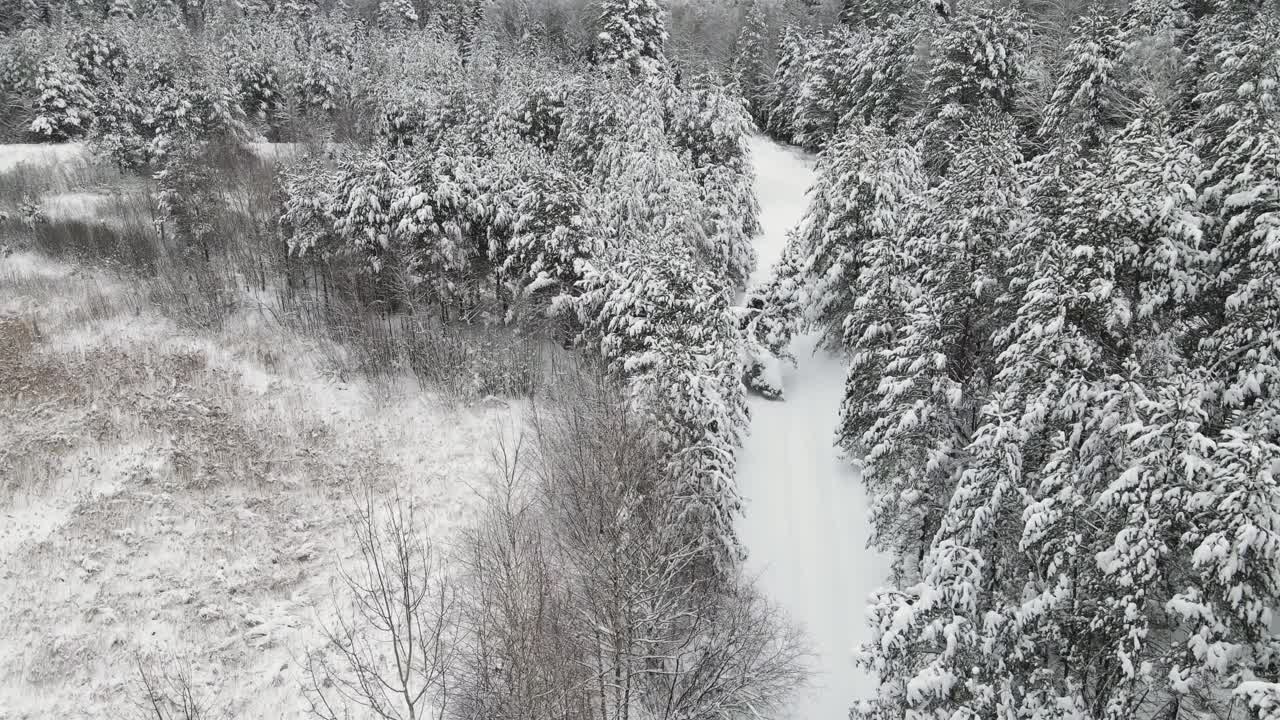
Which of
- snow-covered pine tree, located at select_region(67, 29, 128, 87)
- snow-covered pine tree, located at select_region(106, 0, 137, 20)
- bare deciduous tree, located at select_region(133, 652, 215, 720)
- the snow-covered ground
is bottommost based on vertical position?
bare deciduous tree, located at select_region(133, 652, 215, 720)

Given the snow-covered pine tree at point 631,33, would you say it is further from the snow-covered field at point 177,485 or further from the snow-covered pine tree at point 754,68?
the snow-covered field at point 177,485

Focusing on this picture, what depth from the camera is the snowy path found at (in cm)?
1429

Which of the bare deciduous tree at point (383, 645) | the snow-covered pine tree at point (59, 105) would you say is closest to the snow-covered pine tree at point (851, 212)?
the bare deciduous tree at point (383, 645)

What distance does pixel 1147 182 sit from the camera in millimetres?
10148

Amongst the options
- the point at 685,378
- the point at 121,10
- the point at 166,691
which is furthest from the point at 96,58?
the point at 685,378

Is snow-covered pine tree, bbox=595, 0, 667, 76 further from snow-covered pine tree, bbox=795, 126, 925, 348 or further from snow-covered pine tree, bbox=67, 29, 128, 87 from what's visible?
snow-covered pine tree, bbox=67, 29, 128, 87

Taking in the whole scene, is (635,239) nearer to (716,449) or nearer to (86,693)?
(716,449)

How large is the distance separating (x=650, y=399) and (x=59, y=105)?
135 ft

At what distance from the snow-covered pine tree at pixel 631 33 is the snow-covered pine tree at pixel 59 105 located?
2897cm

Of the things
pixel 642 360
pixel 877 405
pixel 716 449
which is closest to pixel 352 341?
pixel 642 360

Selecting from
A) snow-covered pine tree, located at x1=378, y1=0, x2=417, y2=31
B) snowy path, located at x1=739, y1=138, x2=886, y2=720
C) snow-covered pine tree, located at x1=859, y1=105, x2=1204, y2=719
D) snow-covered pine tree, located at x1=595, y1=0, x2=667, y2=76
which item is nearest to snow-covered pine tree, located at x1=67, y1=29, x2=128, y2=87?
snow-covered pine tree, located at x1=595, y1=0, x2=667, y2=76

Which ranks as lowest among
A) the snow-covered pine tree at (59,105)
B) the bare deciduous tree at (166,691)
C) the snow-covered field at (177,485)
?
the bare deciduous tree at (166,691)

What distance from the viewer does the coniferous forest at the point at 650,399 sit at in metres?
8.79

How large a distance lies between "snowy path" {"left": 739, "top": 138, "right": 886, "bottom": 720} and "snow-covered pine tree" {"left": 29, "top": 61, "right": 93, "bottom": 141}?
134 feet
